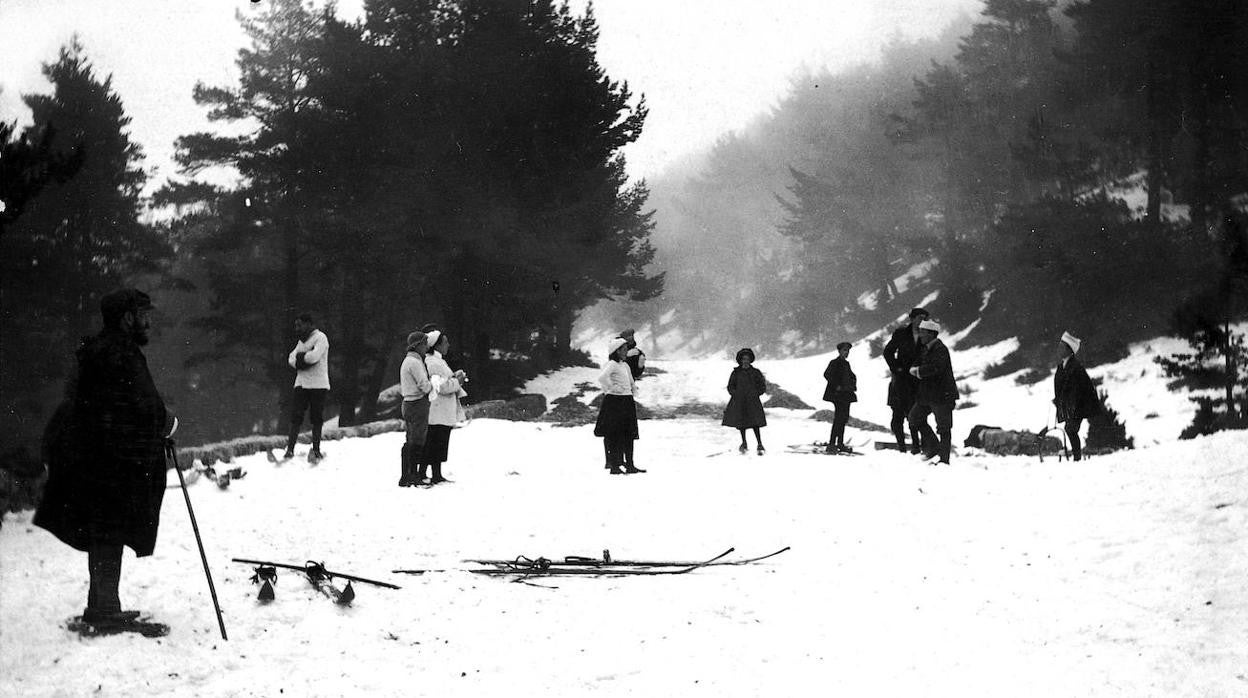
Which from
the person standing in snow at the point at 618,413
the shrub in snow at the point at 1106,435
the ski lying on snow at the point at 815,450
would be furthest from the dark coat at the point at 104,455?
the shrub in snow at the point at 1106,435

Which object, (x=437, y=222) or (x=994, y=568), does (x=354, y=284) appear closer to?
(x=437, y=222)

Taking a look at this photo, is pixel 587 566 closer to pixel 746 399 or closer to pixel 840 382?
pixel 746 399

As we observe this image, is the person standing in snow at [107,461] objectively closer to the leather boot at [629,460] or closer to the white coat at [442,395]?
the white coat at [442,395]

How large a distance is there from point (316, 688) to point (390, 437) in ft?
32.5

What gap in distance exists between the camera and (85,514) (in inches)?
179

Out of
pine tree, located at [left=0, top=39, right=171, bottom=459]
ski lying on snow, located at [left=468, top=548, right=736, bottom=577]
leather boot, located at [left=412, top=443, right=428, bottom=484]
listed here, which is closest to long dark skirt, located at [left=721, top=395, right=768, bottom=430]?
leather boot, located at [left=412, top=443, right=428, bottom=484]

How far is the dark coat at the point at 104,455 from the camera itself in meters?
4.54

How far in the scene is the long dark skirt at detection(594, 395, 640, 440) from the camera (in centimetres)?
1103

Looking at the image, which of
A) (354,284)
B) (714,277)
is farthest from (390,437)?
(714,277)

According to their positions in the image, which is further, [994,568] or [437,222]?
[437,222]

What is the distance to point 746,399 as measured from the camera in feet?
42.5

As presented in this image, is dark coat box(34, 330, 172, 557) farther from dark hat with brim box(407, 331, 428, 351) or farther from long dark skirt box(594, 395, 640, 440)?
long dark skirt box(594, 395, 640, 440)

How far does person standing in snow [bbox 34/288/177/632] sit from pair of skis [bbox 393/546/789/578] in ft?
5.94

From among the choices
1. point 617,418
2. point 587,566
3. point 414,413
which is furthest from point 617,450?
point 587,566
